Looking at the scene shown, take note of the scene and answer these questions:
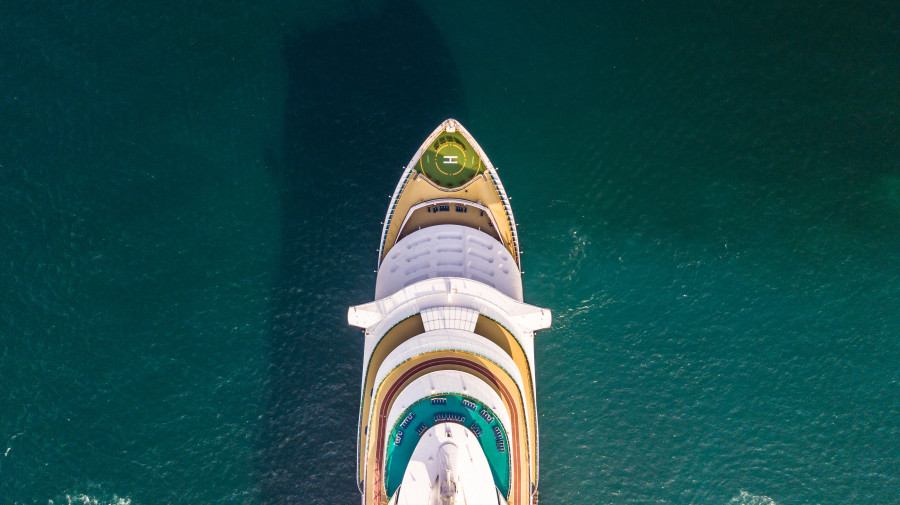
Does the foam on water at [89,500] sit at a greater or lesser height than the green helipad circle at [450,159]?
lesser

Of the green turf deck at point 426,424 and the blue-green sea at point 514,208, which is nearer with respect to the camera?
the green turf deck at point 426,424

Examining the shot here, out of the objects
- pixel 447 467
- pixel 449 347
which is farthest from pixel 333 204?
pixel 447 467

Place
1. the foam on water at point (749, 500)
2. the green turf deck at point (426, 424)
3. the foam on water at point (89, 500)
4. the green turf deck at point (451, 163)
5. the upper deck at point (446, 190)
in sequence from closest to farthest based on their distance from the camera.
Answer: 1. the green turf deck at point (426, 424)
2. the upper deck at point (446, 190)
3. the green turf deck at point (451, 163)
4. the foam on water at point (89, 500)
5. the foam on water at point (749, 500)

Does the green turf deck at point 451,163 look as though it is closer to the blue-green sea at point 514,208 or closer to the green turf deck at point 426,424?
the blue-green sea at point 514,208

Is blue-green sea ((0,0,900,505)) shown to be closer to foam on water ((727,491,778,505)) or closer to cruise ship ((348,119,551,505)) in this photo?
foam on water ((727,491,778,505))

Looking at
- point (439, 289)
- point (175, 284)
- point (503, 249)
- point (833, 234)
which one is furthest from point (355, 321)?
point (833, 234)

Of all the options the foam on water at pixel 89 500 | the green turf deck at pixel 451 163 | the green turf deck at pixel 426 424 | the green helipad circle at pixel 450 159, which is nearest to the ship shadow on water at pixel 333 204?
the green turf deck at pixel 451 163

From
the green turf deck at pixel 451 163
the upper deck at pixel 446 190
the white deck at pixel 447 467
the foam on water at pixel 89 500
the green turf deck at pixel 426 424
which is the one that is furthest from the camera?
the foam on water at pixel 89 500

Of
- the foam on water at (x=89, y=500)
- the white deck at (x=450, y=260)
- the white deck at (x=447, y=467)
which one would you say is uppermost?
the white deck at (x=450, y=260)
